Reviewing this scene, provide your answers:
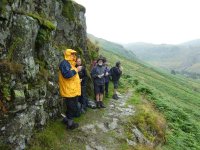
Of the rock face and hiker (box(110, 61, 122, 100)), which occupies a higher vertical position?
the rock face

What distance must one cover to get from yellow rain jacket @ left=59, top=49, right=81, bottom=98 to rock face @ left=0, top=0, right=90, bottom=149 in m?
0.73

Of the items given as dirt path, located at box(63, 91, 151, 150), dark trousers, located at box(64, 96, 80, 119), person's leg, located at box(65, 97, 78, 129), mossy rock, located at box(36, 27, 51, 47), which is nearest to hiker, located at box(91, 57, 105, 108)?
dirt path, located at box(63, 91, 151, 150)

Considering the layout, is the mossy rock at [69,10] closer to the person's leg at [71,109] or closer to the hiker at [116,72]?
the hiker at [116,72]

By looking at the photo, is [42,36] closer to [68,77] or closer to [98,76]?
[68,77]

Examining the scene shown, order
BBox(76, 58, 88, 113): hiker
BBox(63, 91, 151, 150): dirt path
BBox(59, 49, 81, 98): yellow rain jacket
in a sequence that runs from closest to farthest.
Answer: BBox(59, 49, 81, 98): yellow rain jacket < BBox(63, 91, 151, 150): dirt path < BBox(76, 58, 88, 113): hiker

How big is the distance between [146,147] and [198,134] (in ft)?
28.3

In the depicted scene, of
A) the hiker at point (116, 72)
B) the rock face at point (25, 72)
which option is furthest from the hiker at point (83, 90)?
the hiker at point (116, 72)

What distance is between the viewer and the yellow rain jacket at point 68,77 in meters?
13.6

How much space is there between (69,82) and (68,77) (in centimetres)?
42

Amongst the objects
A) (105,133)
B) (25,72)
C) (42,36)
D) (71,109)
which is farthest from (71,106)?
(42,36)

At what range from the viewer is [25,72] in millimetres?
12148

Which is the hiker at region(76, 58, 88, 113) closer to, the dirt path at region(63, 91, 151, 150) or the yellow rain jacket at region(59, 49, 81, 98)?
the dirt path at region(63, 91, 151, 150)

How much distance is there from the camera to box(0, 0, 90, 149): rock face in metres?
11.1

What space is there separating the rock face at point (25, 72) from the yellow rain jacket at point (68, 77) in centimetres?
73
